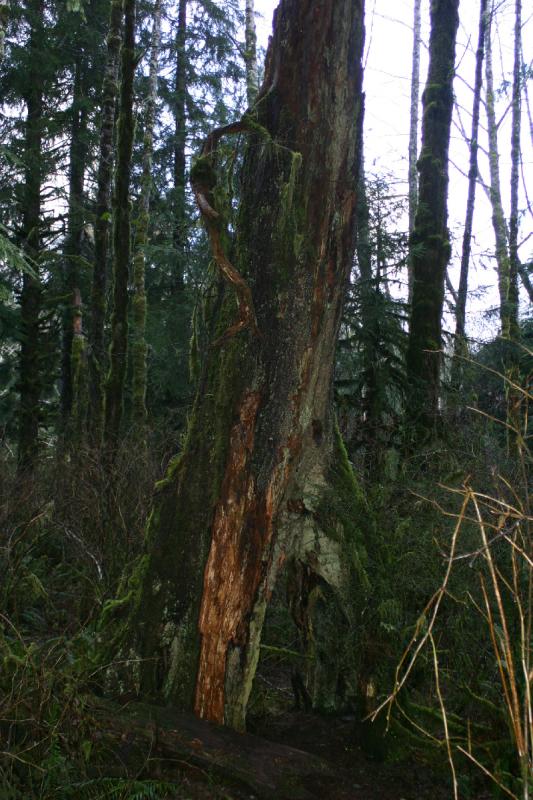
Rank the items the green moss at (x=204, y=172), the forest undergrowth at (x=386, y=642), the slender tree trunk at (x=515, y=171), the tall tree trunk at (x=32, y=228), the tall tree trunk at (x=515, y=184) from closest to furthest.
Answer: the forest undergrowth at (x=386, y=642), the green moss at (x=204, y=172), the tall tree trunk at (x=515, y=184), the slender tree trunk at (x=515, y=171), the tall tree trunk at (x=32, y=228)

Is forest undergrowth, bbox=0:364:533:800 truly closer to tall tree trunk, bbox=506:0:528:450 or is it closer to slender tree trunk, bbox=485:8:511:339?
tall tree trunk, bbox=506:0:528:450

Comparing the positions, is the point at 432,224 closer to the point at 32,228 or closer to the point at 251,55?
the point at 251,55

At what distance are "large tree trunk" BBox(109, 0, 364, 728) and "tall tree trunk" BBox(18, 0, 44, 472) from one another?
34.7 feet

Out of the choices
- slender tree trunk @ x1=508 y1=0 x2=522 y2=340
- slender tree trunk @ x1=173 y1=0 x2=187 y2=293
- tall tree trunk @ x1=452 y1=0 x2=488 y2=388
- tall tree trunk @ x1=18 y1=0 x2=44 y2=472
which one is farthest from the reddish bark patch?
slender tree trunk @ x1=173 y1=0 x2=187 y2=293

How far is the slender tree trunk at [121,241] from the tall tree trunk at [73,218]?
5.04 metres

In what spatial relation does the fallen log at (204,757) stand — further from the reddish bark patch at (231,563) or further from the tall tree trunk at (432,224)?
the tall tree trunk at (432,224)

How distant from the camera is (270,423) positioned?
398cm

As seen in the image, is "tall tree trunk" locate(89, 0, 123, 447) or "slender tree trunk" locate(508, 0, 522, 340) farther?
"slender tree trunk" locate(508, 0, 522, 340)

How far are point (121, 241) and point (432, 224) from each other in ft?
14.4

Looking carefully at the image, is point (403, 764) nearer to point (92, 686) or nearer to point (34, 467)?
point (92, 686)

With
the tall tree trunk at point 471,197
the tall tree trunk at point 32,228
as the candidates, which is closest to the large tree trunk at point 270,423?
the tall tree trunk at point 471,197

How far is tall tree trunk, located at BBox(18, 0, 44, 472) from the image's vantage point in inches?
551

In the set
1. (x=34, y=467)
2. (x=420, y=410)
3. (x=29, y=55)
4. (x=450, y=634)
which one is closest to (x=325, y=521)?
(x=450, y=634)

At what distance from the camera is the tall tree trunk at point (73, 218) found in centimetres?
1513
